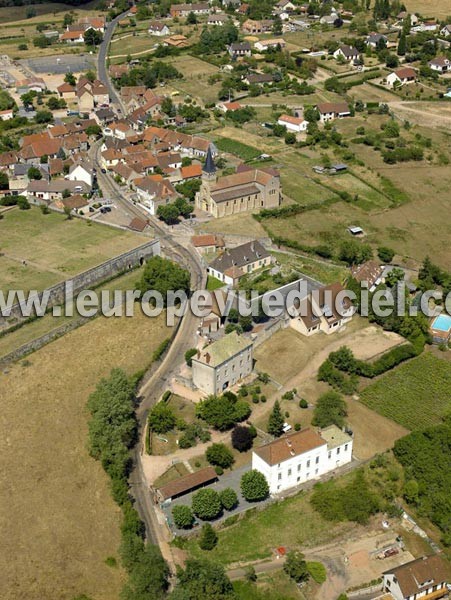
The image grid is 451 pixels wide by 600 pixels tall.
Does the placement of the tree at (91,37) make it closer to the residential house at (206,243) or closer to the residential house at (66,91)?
the residential house at (66,91)

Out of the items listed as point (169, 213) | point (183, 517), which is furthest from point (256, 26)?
point (183, 517)

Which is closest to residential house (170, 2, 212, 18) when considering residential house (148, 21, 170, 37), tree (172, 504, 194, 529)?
residential house (148, 21, 170, 37)

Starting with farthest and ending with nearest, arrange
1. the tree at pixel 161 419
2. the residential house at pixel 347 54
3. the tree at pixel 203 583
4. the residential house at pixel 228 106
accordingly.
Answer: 1. the residential house at pixel 347 54
2. the residential house at pixel 228 106
3. the tree at pixel 161 419
4. the tree at pixel 203 583

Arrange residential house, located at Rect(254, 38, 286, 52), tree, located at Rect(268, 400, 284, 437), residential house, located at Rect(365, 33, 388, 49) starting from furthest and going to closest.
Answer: residential house, located at Rect(254, 38, 286, 52) → residential house, located at Rect(365, 33, 388, 49) → tree, located at Rect(268, 400, 284, 437)

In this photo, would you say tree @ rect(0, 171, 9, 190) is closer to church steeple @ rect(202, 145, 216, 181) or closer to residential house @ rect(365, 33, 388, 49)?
church steeple @ rect(202, 145, 216, 181)

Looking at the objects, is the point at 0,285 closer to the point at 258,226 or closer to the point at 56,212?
the point at 56,212

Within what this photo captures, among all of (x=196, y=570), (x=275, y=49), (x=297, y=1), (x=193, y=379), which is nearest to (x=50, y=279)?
(x=193, y=379)

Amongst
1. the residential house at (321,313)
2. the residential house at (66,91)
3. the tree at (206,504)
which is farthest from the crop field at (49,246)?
the residential house at (66,91)
